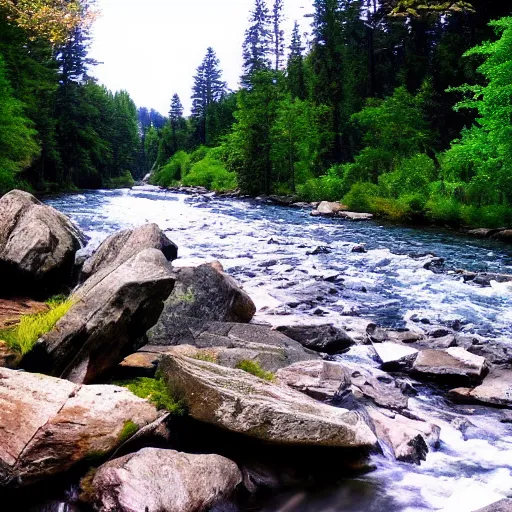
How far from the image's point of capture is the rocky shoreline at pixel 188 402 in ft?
11.6

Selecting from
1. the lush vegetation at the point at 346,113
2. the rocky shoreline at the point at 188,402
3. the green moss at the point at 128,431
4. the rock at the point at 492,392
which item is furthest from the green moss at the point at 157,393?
the lush vegetation at the point at 346,113

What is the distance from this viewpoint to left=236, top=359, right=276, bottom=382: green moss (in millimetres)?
5312

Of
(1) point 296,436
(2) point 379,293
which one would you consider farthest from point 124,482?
(2) point 379,293

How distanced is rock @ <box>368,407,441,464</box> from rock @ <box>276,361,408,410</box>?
38cm

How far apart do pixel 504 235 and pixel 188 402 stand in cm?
1839

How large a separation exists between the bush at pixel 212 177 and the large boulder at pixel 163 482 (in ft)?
139

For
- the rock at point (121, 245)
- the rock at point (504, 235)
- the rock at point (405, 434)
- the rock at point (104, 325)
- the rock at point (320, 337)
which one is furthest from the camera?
the rock at point (504, 235)

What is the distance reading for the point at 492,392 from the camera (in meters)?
6.09

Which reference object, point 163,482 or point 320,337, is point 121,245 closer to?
point 320,337

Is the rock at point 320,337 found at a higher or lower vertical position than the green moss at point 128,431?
lower

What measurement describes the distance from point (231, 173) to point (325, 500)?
153 ft

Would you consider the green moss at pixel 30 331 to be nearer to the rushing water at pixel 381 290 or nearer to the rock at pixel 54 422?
the rock at pixel 54 422

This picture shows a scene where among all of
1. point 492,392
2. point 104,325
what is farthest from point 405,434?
point 104,325

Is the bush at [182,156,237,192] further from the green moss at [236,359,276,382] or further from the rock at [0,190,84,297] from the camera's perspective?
the green moss at [236,359,276,382]
